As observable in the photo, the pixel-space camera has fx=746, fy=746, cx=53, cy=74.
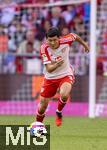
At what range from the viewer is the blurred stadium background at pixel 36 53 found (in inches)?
795

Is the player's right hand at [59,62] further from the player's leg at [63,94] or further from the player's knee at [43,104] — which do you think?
the player's knee at [43,104]

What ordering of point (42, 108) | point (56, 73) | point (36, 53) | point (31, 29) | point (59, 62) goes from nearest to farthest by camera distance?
point (59, 62) → point (42, 108) → point (56, 73) → point (36, 53) → point (31, 29)

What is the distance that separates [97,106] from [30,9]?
12.4 feet

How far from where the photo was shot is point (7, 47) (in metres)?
21.5

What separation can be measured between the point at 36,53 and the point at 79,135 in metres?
8.21

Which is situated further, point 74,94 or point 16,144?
point 74,94

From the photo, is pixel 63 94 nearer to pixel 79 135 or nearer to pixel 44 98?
pixel 44 98

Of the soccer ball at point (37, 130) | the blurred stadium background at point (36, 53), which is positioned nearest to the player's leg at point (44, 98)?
the soccer ball at point (37, 130)

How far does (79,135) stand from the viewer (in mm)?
13078

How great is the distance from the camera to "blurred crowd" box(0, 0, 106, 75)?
20.8m

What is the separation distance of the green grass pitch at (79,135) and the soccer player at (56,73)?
0.50m

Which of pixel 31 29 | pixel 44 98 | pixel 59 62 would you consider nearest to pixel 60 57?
pixel 59 62

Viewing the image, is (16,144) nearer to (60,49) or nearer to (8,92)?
(60,49)

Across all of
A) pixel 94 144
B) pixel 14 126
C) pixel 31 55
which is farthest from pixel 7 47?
pixel 94 144
